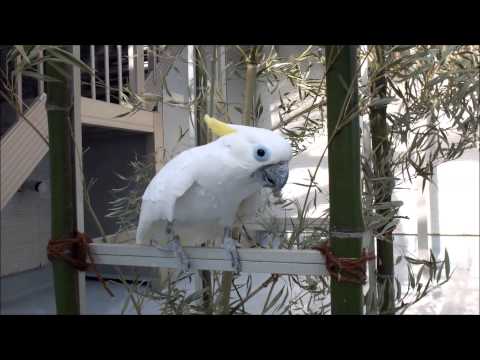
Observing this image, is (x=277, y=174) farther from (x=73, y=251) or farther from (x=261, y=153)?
(x=73, y=251)

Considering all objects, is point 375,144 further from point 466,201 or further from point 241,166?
point 466,201

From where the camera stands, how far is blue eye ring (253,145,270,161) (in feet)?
2.23

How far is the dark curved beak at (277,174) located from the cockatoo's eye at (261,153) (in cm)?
3

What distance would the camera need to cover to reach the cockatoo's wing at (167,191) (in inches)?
29.2

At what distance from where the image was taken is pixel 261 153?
69 cm

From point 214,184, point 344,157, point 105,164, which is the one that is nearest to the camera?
point 344,157

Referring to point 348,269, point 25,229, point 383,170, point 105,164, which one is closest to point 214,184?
point 348,269

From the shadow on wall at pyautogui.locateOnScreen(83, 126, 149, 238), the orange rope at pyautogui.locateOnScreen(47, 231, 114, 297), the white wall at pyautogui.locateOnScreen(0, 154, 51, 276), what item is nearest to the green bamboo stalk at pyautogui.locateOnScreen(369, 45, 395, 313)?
the orange rope at pyautogui.locateOnScreen(47, 231, 114, 297)

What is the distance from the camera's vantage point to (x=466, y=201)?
15.1 feet

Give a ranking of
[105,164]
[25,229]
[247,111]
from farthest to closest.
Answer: [105,164], [25,229], [247,111]

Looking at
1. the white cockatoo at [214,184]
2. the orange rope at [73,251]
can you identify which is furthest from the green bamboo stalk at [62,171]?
the white cockatoo at [214,184]

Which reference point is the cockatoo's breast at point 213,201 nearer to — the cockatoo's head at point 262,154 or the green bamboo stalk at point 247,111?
the cockatoo's head at point 262,154

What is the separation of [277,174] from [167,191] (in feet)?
0.67
